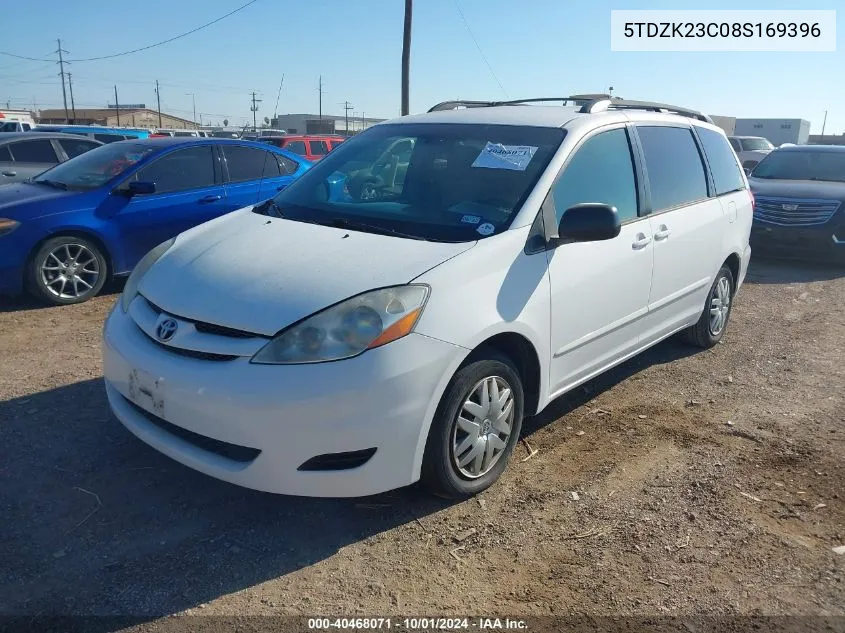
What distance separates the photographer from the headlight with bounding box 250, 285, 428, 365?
276 centimetres

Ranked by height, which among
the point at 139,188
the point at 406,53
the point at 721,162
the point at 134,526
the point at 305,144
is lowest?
the point at 134,526

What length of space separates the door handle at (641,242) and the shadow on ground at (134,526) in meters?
1.92

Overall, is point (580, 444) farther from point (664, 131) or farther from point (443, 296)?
point (664, 131)

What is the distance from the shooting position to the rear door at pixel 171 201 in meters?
6.72

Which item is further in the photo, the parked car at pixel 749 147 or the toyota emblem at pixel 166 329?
the parked car at pixel 749 147

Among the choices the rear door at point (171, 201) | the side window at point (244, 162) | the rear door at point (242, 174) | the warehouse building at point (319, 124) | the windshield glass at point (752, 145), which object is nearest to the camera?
the rear door at point (171, 201)

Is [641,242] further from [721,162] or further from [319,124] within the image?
[319,124]

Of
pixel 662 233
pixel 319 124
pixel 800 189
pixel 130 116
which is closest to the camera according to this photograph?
pixel 662 233

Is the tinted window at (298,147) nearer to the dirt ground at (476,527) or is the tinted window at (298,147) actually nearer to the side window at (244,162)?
the side window at (244,162)

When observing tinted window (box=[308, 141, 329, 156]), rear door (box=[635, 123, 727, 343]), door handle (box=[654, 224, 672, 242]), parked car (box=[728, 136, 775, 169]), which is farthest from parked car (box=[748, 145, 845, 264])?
parked car (box=[728, 136, 775, 169])

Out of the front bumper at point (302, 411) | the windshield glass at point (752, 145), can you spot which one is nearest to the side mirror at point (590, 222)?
the front bumper at point (302, 411)

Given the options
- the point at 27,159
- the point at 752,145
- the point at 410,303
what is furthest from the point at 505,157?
the point at 752,145

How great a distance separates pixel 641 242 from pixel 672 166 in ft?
2.93

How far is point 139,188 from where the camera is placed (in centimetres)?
659
